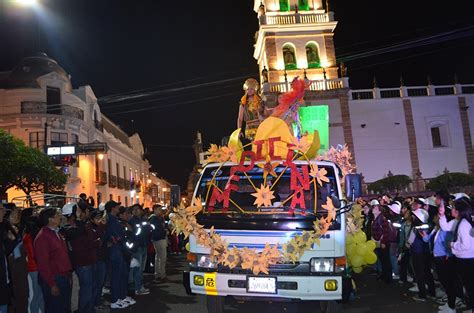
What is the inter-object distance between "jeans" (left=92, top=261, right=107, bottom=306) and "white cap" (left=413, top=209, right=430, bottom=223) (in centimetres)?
648

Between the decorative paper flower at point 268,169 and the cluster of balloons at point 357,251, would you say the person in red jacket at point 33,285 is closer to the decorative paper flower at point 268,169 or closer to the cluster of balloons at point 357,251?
the decorative paper flower at point 268,169

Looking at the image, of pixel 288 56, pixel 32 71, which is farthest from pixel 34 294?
pixel 288 56

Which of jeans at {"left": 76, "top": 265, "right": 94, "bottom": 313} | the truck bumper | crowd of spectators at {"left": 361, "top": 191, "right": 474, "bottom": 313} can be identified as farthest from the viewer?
jeans at {"left": 76, "top": 265, "right": 94, "bottom": 313}

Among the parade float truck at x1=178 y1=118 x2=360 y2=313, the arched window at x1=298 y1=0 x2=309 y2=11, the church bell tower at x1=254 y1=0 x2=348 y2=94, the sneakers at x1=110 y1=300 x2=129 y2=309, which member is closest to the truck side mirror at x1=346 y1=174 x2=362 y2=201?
the parade float truck at x1=178 y1=118 x2=360 y2=313

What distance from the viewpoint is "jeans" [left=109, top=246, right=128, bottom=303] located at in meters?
8.41

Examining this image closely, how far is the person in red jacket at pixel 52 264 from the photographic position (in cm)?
617

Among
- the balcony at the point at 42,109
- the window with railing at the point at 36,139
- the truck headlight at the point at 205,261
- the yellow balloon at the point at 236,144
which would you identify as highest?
the balcony at the point at 42,109

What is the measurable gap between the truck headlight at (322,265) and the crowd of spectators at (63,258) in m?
3.78

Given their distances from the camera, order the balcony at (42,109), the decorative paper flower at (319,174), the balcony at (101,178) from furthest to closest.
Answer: the balcony at (101,178), the balcony at (42,109), the decorative paper flower at (319,174)

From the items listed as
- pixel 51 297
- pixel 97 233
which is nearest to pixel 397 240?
pixel 97 233

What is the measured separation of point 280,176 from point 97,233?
402 cm

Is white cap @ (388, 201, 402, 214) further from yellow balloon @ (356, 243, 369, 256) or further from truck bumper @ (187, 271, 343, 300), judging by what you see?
truck bumper @ (187, 271, 343, 300)

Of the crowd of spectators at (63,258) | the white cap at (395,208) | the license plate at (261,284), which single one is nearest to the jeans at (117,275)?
the crowd of spectators at (63,258)

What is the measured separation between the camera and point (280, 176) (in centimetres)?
627
